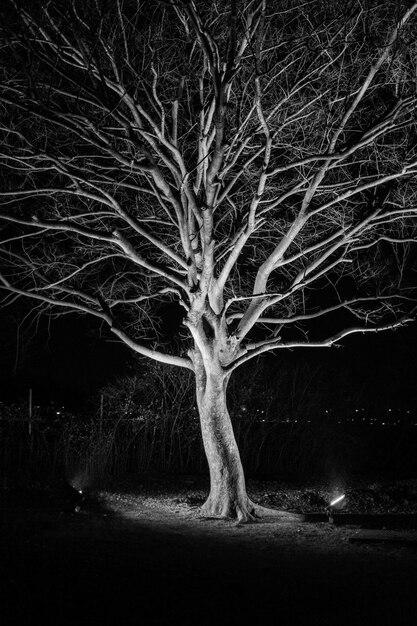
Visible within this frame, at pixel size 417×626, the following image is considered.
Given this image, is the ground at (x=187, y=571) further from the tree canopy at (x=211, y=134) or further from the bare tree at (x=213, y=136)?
the tree canopy at (x=211, y=134)

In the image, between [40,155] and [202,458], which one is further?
[202,458]

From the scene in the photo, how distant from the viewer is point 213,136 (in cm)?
1141

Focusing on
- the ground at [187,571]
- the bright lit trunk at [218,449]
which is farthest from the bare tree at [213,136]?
Result: the ground at [187,571]

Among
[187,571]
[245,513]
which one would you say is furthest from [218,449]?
[187,571]

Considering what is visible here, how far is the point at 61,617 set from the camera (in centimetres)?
495

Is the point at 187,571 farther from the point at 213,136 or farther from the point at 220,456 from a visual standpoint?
the point at 213,136

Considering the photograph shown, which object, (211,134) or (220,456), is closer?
(220,456)

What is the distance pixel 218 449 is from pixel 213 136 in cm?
471

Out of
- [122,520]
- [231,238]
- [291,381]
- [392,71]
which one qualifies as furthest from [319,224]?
→ [291,381]

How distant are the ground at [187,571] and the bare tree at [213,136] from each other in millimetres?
2090

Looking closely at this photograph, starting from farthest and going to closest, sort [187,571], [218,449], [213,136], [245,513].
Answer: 1. [213,136]
2. [218,449]
3. [245,513]
4. [187,571]

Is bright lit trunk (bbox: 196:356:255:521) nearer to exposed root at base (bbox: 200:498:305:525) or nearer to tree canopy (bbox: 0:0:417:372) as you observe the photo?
exposed root at base (bbox: 200:498:305:525)

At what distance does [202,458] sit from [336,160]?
345 inches

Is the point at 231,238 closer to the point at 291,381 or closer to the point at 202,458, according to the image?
the point at 202,458
